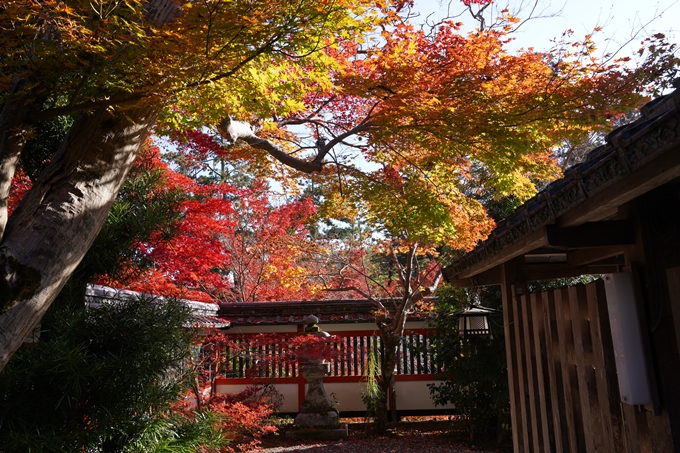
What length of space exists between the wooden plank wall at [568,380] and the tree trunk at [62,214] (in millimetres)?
2987

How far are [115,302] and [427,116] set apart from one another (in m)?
3.94

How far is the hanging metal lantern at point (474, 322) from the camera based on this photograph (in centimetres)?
726

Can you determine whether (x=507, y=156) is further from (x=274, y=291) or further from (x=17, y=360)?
(x=274, y=291)

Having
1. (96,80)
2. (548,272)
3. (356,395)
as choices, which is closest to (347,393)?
(356,395)

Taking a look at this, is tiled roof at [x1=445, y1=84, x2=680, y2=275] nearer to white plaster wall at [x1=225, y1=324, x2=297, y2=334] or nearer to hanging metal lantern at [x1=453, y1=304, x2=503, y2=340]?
hanging metal lantern at [x1=453, y1=304, x2=503, y2=340]

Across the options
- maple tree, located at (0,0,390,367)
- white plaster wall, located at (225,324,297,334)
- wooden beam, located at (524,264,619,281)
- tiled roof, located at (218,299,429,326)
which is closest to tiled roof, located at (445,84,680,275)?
wooden beam, located at (524,264,619,281)

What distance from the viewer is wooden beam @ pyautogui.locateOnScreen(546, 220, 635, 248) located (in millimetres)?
2486

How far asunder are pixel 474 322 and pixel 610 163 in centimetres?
570

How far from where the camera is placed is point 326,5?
3.38m

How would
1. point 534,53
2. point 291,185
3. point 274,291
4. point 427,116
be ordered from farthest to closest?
point 274,291, point 291,185, point 534,53, point 427,116

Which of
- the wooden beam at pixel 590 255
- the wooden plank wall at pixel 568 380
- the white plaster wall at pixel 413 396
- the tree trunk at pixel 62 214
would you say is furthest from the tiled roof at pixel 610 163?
the white plaster wall at pixel 413 396

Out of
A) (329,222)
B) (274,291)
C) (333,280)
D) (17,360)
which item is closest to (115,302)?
(17,360)

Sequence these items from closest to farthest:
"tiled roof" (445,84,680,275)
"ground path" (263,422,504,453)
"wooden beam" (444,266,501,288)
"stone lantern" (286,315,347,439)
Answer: "tiled roof" (445,84,680,275)
"wooden beam" (444,266,501,288)
"ground path" (263,422,504,453)
"stone lantern" (286,315,347,439)

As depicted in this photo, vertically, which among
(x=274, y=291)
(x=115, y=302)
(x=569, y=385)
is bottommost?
(x=569, y=385)
